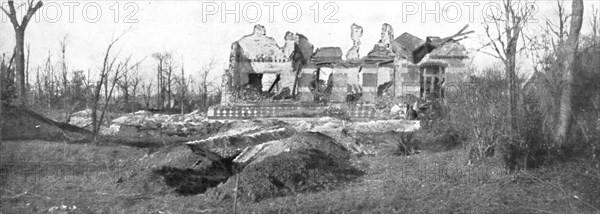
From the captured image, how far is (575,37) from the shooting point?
28.9ft

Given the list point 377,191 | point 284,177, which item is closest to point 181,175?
point 284,177

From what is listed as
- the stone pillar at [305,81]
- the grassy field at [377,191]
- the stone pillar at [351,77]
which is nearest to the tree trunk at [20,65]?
the grassy field at [377,191]

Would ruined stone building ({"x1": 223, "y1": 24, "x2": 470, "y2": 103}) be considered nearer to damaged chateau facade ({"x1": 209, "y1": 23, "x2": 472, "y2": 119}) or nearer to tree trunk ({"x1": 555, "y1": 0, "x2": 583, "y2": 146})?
damaged chateau facade ({"x1": 209, "y1": 23, "x2": 472, "y2": 119})

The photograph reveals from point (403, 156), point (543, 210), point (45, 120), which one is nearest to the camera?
point (543, 210)

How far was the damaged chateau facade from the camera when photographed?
3072 centimetres

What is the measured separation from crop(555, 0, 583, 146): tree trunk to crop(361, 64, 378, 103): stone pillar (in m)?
22.8

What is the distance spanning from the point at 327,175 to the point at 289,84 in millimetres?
24548

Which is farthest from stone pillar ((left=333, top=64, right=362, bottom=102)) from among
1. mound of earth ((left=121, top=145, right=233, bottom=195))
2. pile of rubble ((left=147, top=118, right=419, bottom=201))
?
mound of earth ((left=121, top=145, right=233, bottom=195))

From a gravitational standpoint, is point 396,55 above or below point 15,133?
above

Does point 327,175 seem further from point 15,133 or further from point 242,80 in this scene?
point 242,80

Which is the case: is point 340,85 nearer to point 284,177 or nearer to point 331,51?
point 331,51

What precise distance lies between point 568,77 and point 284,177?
15.4ft

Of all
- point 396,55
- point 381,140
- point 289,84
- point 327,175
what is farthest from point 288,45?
point 327,175

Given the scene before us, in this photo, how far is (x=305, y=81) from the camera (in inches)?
1310
